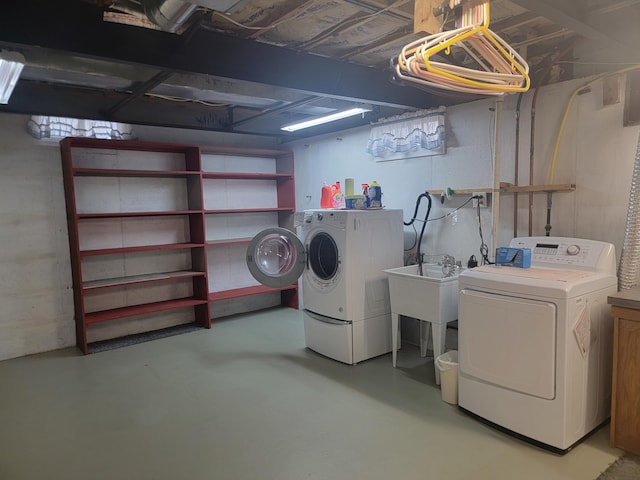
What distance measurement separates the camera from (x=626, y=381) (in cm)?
229

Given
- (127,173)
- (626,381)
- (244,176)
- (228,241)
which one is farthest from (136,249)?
(626,381)

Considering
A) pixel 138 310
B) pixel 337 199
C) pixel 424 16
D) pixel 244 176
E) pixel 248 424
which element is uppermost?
pixel 424 16

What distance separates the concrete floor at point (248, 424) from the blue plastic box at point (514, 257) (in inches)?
42.0

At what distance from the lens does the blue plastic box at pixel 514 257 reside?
268cm

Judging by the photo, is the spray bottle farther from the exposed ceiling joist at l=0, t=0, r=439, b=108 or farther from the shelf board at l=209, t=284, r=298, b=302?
the shelf board at l=209, t=284, r=298, b=302

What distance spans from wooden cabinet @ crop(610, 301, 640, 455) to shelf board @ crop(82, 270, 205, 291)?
3.95m

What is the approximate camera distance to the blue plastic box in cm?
268

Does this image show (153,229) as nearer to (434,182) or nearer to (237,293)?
(237,293)

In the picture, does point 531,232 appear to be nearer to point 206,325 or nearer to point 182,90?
point 182,90

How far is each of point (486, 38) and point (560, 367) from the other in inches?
68.5

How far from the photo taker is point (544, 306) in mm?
2256

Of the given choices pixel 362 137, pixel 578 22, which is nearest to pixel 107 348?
pixel 362 137

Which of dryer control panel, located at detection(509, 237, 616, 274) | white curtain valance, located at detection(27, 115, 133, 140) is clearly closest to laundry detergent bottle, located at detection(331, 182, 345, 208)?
dryer control panel, located at detection(509, 237, 616, 274)

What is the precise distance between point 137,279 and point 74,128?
1665 mm
